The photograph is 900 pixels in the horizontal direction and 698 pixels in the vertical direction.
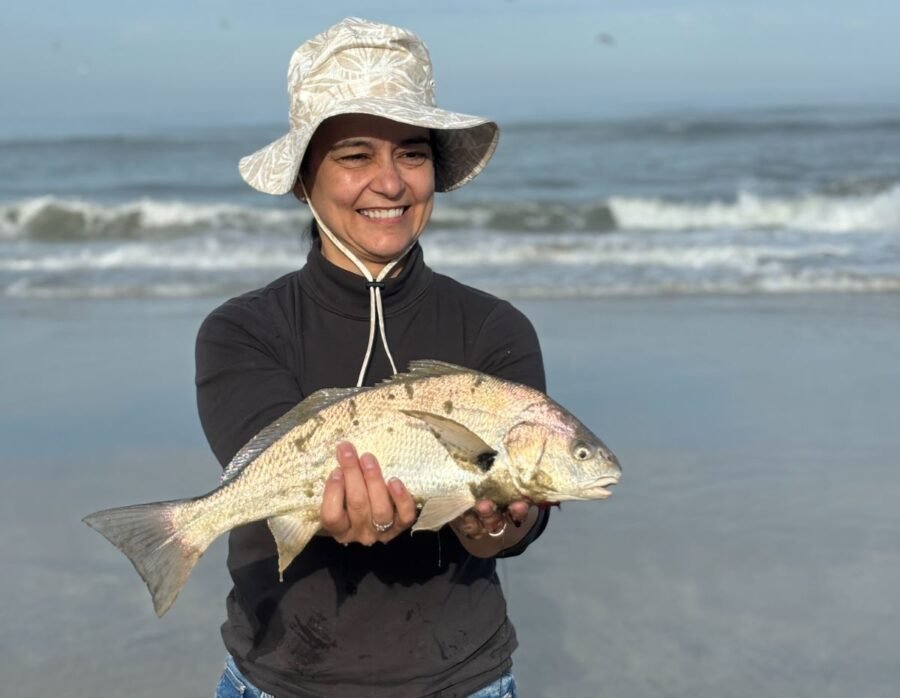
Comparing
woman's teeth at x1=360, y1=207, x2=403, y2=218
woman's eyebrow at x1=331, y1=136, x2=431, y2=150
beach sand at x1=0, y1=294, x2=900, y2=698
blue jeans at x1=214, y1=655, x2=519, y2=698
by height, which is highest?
woman's eyebrow at x1=331, y1=136, x2=431, y2=150

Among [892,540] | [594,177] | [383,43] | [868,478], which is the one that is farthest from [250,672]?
[594,177]

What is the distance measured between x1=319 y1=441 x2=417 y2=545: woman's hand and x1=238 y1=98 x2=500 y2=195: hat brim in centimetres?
75

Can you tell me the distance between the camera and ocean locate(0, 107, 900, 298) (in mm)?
13266

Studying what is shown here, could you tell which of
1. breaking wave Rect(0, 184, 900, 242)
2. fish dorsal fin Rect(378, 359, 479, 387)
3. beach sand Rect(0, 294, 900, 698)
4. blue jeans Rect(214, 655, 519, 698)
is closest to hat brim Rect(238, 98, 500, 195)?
fish dorsal fin Rect(378, 359, 479, 387)

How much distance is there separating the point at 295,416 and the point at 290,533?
0.25 m

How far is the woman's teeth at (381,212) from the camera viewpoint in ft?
9.43

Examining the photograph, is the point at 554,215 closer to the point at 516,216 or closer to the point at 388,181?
the point at 516,216

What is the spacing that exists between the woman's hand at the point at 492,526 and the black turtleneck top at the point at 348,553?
0.24ft

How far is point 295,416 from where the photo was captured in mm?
2611

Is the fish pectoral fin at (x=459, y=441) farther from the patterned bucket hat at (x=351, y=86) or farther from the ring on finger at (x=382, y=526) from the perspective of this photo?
the patterned bucket hat at (x=351, y=86)


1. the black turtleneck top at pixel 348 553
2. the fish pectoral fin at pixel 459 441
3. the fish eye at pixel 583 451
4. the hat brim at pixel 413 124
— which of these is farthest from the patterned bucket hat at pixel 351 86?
the fish eye at pixel 583 451

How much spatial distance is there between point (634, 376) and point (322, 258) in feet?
19.1

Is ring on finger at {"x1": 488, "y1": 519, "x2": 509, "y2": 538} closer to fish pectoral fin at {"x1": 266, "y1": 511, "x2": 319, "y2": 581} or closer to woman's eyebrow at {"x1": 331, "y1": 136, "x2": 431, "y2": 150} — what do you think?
fish pectoral fin at {"x1": 266, "y1": 511, "x2": 319, "y2": 581}

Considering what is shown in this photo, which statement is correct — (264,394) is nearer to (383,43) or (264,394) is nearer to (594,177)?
Result: (383,43)
